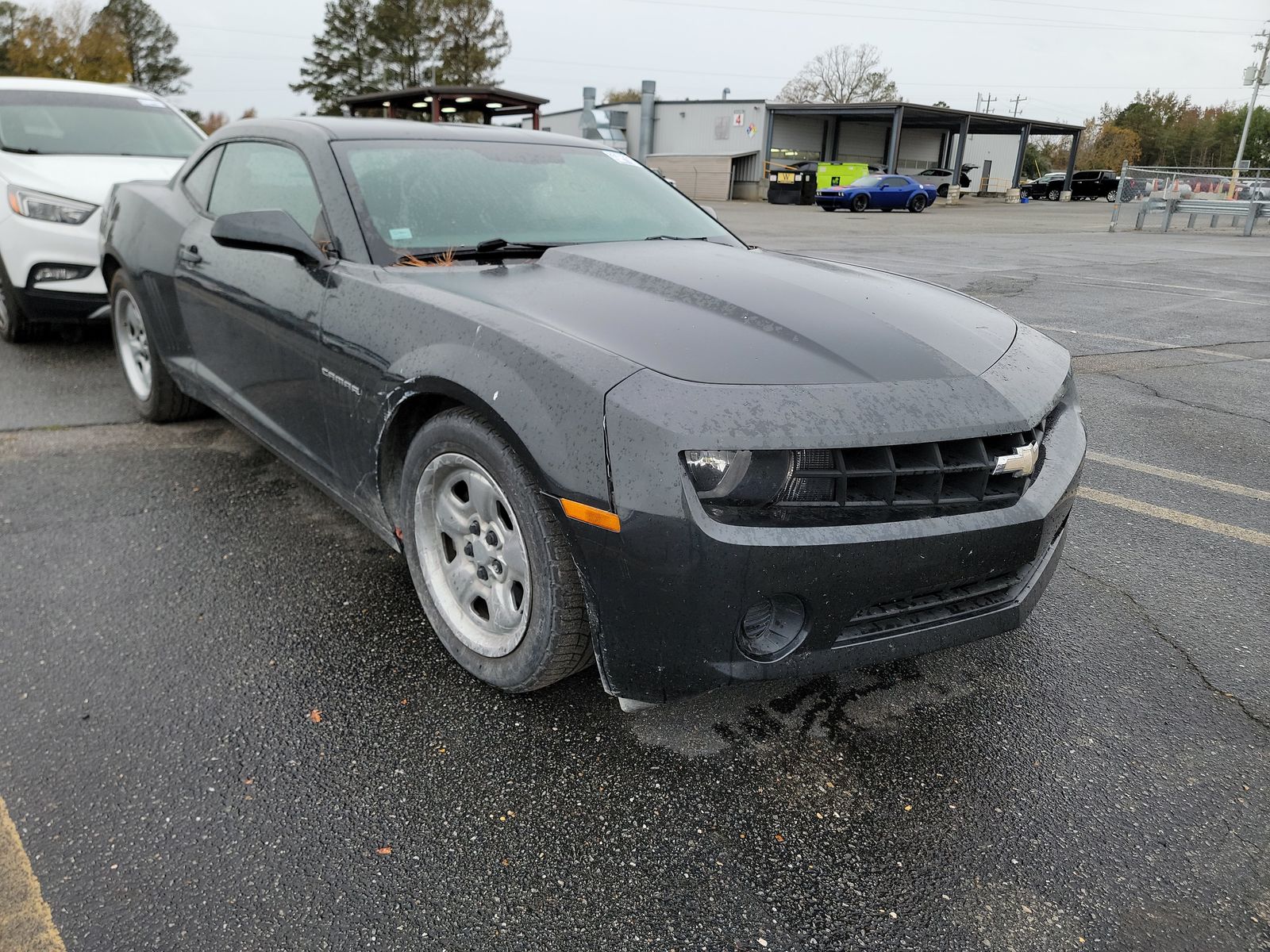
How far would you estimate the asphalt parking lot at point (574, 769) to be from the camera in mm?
1721

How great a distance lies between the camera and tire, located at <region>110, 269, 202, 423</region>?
13.8 feet

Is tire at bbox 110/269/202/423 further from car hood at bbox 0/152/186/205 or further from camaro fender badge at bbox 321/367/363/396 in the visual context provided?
camaro fender badge at bbox 321/367/363/396

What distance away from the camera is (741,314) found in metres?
2.33

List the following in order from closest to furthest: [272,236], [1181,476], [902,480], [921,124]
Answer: [902,480], [272,236], [1181,476], [921,124]

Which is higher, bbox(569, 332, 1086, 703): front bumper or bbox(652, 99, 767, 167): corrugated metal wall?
bbox(652, 99, 767, 167): corrugated metal wall

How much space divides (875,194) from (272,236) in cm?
3167

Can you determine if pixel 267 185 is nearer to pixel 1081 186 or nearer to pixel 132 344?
pixel 132 344

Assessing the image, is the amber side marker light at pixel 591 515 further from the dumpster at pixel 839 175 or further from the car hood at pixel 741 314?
the dumpster at pixel 839 175

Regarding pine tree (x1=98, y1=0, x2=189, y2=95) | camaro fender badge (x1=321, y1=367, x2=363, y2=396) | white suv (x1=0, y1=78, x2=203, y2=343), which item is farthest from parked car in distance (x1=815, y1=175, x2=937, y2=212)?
pine tree (x1=98, y1=0, x2=189, y2=95)

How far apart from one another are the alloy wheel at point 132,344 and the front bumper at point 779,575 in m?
3.38

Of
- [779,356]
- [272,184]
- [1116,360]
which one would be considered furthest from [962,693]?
[1116,360]

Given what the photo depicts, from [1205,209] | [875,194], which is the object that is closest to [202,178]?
[1205,209]

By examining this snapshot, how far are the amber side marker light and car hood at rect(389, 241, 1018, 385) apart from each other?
1.11ft

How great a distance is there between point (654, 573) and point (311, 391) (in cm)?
150
